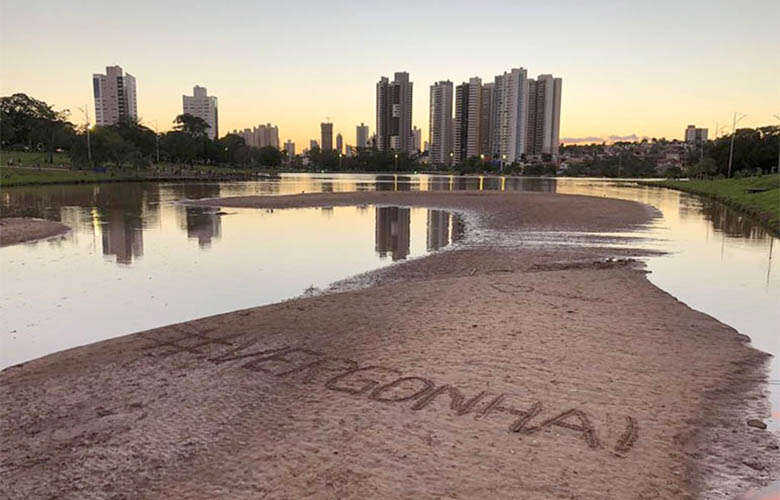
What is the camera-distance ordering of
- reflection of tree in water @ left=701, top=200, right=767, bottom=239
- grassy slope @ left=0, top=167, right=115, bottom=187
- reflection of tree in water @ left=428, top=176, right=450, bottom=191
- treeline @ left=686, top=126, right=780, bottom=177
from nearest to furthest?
reflection of tree in water @ left=701, top=200, right=767, bottom=239 < grassy slope @ left=0, top=167, right=115, bottom=187 < reflection of tree in water @ left=428, top=176, right=450, bottom=191 < treeline @ left=686, top=126, right=780, bottom=177

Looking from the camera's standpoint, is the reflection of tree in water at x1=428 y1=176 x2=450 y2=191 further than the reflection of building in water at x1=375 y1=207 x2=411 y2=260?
Yes

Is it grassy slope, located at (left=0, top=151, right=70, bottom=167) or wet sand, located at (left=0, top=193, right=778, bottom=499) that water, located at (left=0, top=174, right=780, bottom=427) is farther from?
grassy slope, located at (left=0, top=151, right=70, bottom=167)

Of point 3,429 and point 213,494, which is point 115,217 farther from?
point 213,494

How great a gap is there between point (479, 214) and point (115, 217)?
81.3 feet

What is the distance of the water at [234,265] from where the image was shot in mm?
12820

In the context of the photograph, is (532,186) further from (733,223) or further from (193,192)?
(733,223)

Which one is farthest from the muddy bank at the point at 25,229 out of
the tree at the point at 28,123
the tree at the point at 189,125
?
the tree at the point at 189,125

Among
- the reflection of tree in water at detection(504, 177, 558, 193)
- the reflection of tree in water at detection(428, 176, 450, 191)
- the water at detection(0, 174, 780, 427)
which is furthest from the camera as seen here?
the reflection of tree in water at detection(504, 177, 558, 193)

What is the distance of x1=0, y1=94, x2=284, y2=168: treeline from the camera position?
10101 centimetres

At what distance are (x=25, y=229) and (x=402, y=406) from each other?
28037 mm

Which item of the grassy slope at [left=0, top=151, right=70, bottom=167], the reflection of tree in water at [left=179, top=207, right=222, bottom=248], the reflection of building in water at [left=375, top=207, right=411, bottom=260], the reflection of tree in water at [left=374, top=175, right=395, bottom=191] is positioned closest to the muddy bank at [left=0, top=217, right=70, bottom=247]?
the reflection of tree in water at [left=179, top=207, right=222, bottom=248]

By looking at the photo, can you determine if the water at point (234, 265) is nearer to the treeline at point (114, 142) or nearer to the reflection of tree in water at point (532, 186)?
the reflection of tree in water at point (532, 186)

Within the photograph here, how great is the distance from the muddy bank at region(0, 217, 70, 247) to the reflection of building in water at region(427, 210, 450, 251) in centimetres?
1869

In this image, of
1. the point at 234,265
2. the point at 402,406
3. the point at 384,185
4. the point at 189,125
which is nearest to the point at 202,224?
the point at 234,265
